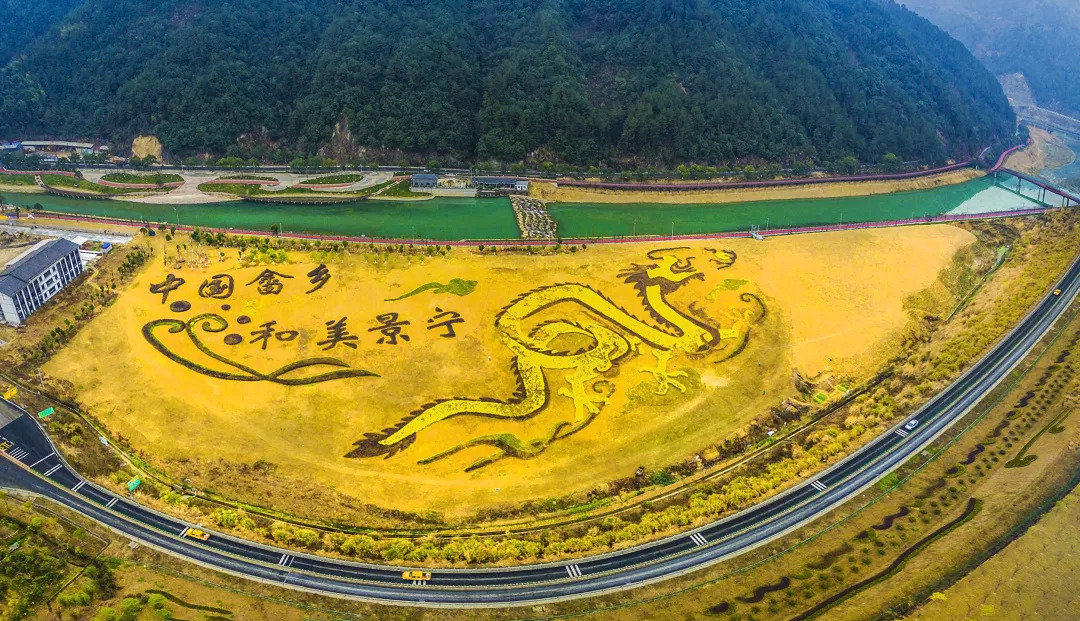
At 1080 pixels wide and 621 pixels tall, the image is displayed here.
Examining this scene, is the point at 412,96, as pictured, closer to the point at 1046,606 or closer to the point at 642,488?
the point at 642,488

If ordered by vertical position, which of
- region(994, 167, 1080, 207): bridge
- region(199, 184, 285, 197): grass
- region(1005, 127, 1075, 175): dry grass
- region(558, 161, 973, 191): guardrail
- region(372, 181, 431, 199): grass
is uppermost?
region(1005, 127, 1075, 175): dry grass

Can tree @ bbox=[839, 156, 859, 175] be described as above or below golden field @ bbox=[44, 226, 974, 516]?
above

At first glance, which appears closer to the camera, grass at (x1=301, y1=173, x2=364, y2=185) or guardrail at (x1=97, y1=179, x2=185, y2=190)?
guardrail at (x1=97, y1=179, x2=185, y2=190)

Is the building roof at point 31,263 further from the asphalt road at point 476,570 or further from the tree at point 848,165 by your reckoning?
the tree at point 848,165

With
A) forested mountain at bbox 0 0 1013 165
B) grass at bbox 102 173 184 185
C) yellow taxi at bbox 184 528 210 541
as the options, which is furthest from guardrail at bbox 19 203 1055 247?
yellow taxi at bbox 184 528 210 541

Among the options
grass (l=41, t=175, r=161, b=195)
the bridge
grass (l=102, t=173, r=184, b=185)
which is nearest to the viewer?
grass (l=41, t=175, r=161, b=195)

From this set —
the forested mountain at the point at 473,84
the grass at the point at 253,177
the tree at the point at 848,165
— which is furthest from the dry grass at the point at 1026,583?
the grass at the point at 253,177

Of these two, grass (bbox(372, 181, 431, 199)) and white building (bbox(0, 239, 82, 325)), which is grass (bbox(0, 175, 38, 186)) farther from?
grass (bbox(372, 181, 431, 199))
